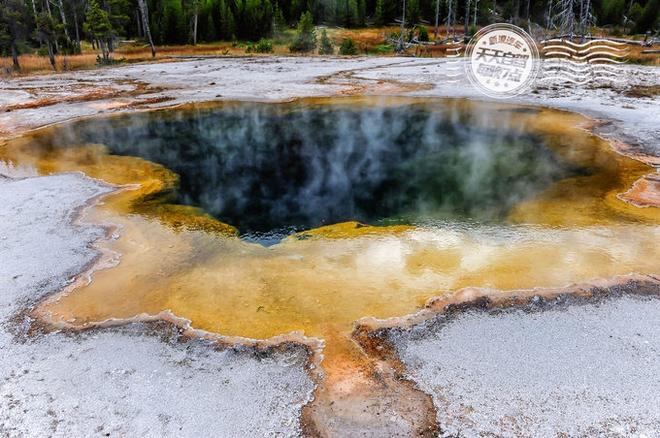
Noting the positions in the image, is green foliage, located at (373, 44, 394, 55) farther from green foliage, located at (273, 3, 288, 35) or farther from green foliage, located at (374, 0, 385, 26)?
green foliage, located at (273, 3, 288, 35)

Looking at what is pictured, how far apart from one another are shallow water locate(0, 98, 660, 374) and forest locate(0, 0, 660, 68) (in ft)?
79.3

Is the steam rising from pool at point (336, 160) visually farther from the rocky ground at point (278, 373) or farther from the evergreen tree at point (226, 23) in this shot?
the evergreen tree at point (226, 23)

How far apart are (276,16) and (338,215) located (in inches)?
1425

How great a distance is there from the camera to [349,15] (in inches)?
1624

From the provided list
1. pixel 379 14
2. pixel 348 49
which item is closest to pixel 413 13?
pixel 379 14

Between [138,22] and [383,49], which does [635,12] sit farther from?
[138,22]

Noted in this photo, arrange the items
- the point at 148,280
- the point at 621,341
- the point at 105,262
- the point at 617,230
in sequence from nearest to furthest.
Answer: the point at 621,341, the point at 148,280, the point at 105,262, the point at 617,230

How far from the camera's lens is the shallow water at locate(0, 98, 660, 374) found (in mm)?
5156

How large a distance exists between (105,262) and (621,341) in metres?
5.69

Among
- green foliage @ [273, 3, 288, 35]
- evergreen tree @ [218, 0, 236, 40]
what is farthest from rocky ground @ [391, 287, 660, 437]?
evergreen tree @ [218, 0, 236, 40]

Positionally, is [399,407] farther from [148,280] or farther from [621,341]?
[148,280]

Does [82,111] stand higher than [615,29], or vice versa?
[615,29]

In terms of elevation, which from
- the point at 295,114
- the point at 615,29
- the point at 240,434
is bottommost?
the point at 240,434

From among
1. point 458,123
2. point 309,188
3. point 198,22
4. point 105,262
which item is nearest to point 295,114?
point 458,123
